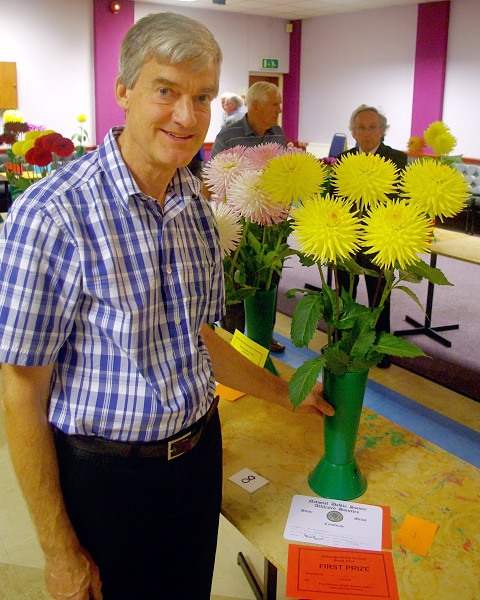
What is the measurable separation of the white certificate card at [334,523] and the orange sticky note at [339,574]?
0.02 m

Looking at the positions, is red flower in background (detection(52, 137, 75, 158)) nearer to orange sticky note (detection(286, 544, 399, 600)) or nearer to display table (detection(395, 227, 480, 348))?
orange sticky note (detection(286, 544, 399, 600))

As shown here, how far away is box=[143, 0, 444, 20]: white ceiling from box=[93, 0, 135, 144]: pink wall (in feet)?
2.19

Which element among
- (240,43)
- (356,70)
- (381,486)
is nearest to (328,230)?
(381,486)

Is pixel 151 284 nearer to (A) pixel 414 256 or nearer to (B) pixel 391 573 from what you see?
(A) pixel 414 256

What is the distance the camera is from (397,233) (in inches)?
36.4

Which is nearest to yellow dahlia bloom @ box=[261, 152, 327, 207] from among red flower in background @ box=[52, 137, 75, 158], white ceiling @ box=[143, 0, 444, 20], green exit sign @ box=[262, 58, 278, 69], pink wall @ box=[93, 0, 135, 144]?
red flower in background @ box=[52, 137, 75, 158]

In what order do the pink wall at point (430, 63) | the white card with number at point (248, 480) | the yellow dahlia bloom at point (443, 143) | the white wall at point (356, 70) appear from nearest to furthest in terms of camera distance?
1. the white card with number at point (248, 480)
2. the yellow dahlia bloom at point (443, 143)
3. the pink wall at point (430, 63)
4. the white wall at point (356, 70)

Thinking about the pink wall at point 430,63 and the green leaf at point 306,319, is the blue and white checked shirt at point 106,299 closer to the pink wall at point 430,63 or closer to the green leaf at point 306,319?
the green leaf at point 306,319

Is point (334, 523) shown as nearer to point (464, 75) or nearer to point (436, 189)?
point (436, 189)

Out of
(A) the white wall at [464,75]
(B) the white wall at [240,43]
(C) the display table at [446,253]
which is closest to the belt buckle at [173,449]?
(C) the display table at [446,253]

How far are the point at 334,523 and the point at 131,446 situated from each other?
1.42ft

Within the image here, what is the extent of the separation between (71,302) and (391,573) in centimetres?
70

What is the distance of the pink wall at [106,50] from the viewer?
9133mm

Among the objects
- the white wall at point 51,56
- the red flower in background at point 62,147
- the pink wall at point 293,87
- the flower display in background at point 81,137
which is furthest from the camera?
the pink wall at point 293,87
